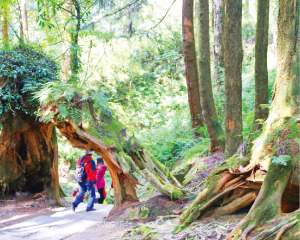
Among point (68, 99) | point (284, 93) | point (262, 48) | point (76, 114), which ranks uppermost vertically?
point (262, 48)

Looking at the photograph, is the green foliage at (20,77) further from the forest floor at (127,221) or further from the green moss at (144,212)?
the green moss at (144,212)

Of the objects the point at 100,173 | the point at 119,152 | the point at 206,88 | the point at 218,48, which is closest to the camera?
the point at 119,152

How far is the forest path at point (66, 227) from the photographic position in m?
6.43

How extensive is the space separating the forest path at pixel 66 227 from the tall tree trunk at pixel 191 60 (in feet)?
16.2

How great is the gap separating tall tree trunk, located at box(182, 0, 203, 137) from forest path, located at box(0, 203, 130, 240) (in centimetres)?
494

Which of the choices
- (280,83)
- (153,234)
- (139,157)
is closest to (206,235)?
(153,234)

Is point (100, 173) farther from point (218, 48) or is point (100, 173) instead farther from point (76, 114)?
point (218, 48)

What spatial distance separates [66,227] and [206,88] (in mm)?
5570

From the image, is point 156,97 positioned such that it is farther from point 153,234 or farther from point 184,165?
point 153,234

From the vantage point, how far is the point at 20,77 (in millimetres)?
9266

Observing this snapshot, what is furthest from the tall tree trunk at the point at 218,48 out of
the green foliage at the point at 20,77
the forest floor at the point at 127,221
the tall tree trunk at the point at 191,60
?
the green foliage at the point at 20,77

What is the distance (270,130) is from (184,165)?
18.7 ft

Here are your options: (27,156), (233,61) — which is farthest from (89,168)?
(233,61)

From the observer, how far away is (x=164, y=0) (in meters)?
23.2
